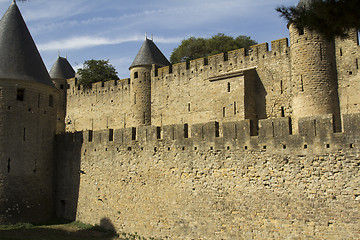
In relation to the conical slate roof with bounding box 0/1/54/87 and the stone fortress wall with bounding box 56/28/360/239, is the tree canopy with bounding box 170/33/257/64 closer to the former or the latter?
the stone fortress wall with bounding box 56/28/360/239

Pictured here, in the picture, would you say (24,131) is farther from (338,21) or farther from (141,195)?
(338,21)

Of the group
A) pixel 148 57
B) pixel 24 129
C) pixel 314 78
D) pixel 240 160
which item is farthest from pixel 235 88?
pixel 24 129

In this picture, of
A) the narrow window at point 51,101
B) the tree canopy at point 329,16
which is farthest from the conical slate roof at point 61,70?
the tree canopy at point 329,16

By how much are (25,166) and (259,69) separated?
37.7ft

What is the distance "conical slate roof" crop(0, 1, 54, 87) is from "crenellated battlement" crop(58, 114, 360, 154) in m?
3.84

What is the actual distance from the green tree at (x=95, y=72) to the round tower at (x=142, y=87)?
4.58m

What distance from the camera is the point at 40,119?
54.9ft

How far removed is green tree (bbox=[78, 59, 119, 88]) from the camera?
95.1ft

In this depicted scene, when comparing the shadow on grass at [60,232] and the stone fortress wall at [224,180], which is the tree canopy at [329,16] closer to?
the stone fortress wall at [224,180]

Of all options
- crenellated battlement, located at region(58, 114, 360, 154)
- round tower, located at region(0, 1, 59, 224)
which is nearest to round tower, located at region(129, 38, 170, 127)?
round tower, located at region(0, 1, 59, 224)

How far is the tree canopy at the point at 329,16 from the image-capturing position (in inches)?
342

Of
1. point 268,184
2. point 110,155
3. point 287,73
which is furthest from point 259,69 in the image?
point 268,184

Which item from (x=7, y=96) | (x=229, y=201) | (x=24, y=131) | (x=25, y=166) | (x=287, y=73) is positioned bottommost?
(x=229, y=201)

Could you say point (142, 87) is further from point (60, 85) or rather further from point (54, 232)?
point (54, 232)
